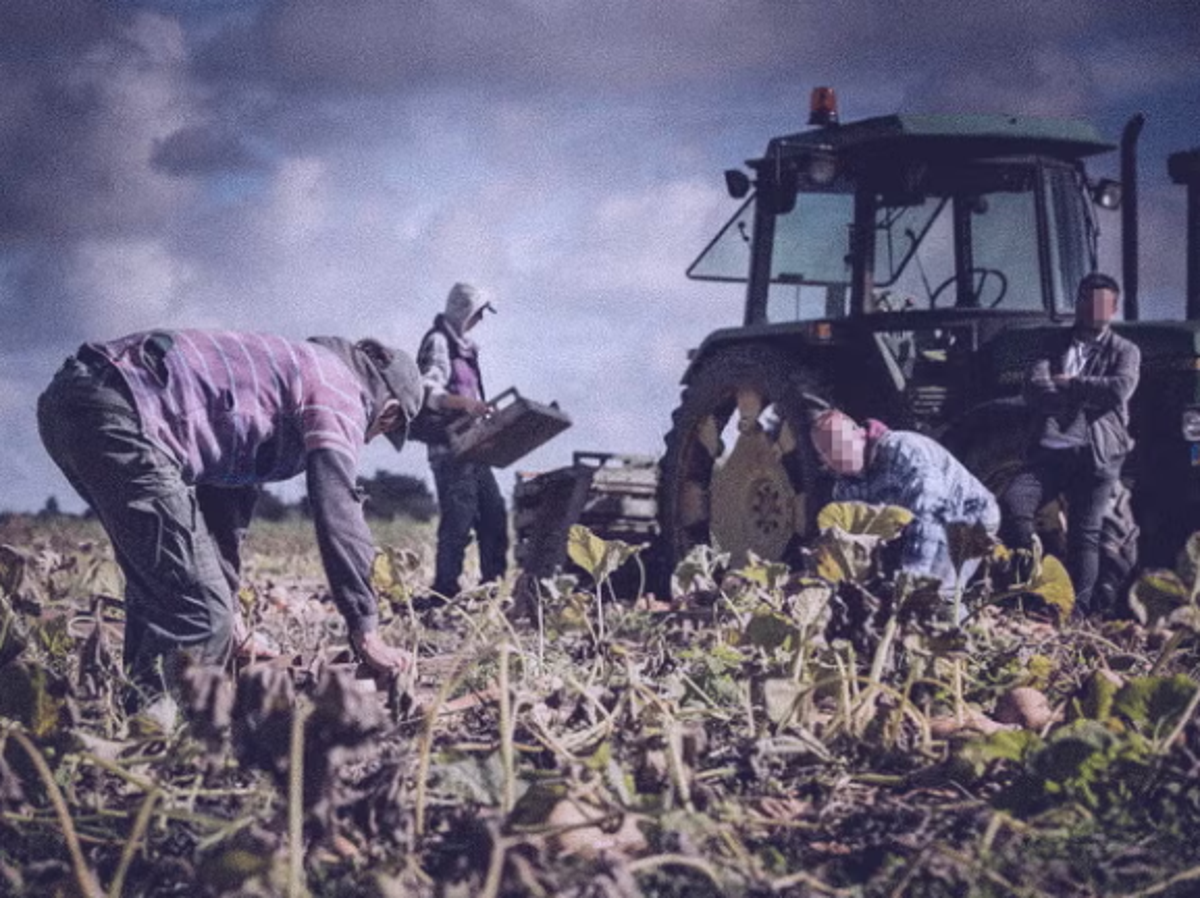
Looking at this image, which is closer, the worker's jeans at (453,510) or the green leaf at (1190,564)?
the green leaf at (1190,564)

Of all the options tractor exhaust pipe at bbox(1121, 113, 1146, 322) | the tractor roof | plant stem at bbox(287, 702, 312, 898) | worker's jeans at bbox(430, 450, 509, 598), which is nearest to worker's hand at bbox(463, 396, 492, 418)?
worker's jeans at bbox(430, 450, 509, 598)

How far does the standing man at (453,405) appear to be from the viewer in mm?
8102

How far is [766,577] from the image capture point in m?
3.52

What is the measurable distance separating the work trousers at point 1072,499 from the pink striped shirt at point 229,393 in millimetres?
3838

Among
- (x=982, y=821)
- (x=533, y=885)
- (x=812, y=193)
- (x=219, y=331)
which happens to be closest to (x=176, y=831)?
(x=533, y=885)

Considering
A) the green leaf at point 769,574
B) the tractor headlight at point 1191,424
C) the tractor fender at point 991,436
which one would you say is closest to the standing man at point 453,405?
the tractor fender at point 991,436

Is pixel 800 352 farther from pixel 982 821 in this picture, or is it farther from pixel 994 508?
pixel 982 821

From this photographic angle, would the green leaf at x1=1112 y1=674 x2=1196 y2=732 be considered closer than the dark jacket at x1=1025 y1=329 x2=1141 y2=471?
Yes

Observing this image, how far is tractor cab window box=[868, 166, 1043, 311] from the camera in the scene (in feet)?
24.5

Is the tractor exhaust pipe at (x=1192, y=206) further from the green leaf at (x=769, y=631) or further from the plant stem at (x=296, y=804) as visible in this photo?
the plant stem at (x=296, y=804)

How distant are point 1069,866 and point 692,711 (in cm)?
98

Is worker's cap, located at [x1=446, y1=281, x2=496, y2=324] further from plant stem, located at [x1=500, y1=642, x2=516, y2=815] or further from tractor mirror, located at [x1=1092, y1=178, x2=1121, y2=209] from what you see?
plant stem, located at [x1=500, y1=642, x2=516, y2=815]

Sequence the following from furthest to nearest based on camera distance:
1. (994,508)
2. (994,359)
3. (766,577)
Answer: (994,359) → (994,508) → (766,577)

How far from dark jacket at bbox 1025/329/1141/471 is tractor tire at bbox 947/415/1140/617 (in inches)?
7.9
